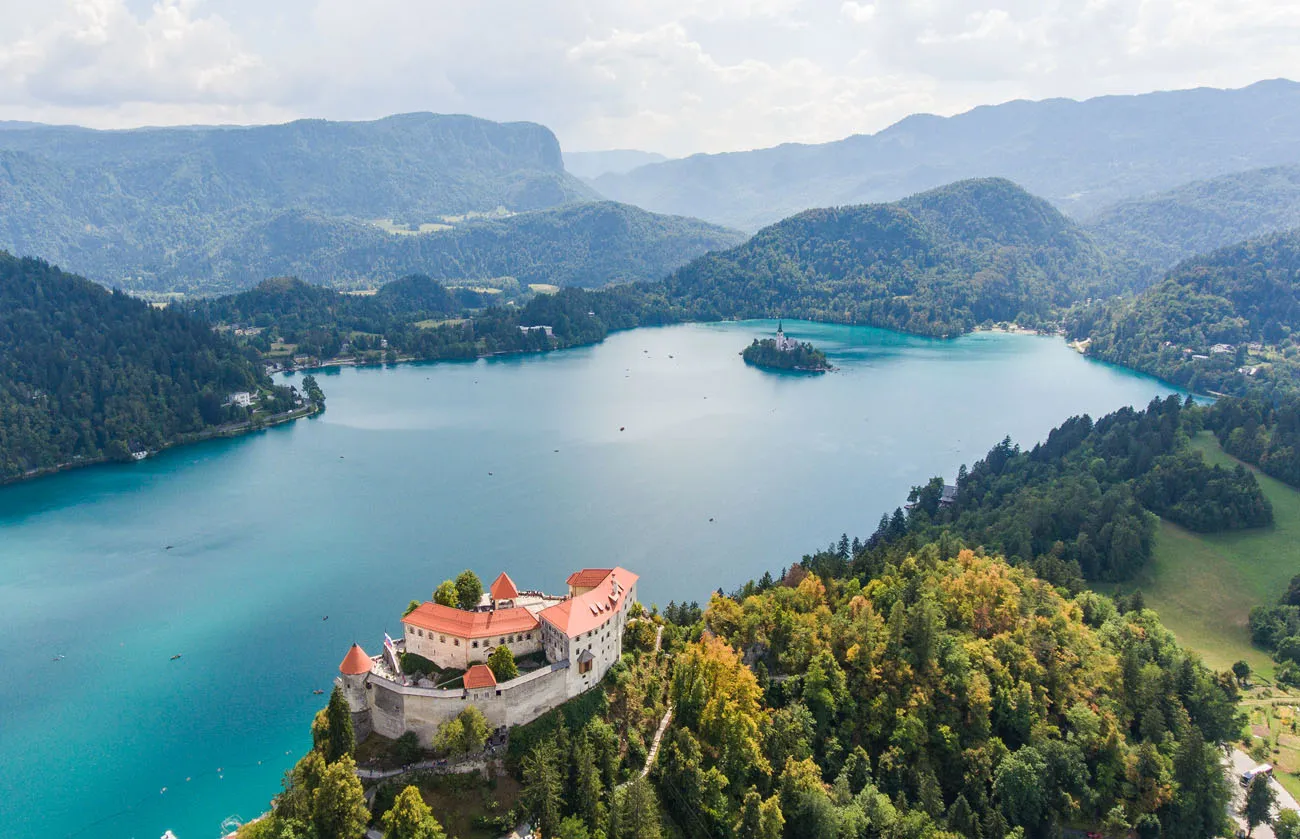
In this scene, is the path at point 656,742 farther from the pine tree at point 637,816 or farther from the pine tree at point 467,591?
the pine tree at point 467,591

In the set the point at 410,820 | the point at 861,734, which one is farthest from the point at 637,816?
the point at 861,734

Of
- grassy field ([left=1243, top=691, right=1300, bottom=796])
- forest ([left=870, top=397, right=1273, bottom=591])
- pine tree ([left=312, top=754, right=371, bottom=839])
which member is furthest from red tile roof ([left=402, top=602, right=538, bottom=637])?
grassy field ([left=1243, top=691, right=1300, bottom=796])

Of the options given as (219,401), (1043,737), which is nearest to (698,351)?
(219,401)

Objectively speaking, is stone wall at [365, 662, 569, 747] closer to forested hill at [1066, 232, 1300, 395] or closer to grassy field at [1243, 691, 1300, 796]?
→ grassy field at [1243, 691, 1300, 796]

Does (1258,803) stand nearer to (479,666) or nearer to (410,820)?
(479,666)

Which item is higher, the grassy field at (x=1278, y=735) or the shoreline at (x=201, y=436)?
the shoreline at (x=201, y=436)

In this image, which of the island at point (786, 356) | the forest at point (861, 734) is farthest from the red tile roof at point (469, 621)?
the island at point (786, 356)

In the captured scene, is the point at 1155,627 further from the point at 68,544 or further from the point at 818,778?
the point at 68,544
